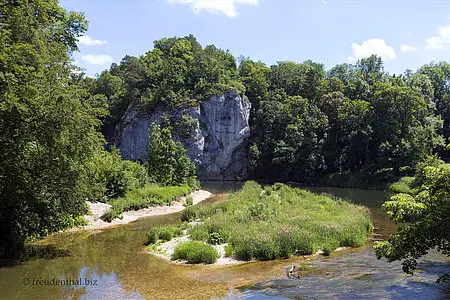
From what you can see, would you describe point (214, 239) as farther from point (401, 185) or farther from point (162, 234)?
point (401, 185)

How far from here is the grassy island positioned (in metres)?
19.7

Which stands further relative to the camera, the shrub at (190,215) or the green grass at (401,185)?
the green grass at (401,185)

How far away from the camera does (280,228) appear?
21.5 m

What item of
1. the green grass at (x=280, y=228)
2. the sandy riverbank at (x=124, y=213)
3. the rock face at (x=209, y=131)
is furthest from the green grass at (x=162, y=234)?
the rock face at (x=209, y=131)

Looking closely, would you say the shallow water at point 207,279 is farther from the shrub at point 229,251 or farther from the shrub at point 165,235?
the shrub at point 165,235

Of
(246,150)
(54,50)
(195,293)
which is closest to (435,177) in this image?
(195,293)

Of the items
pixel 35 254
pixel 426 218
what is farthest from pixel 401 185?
pixel 35 254

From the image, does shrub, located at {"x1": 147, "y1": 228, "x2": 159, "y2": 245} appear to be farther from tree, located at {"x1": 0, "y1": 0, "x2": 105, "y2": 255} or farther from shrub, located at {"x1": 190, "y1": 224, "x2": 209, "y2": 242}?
tree, located at {"x1": 0, "y1": 0, "x2": 105, "y2": 255}

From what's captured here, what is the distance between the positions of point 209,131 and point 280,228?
56.2 meters

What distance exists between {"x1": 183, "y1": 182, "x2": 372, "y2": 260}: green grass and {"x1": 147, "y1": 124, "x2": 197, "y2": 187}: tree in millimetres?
18344

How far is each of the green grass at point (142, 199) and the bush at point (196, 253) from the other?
12.8 meters

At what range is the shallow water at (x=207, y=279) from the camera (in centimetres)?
1441

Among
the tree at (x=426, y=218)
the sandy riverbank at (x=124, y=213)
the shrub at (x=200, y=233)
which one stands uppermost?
the tree at (x=426, y=218)

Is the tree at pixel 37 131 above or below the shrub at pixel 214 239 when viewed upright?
above
